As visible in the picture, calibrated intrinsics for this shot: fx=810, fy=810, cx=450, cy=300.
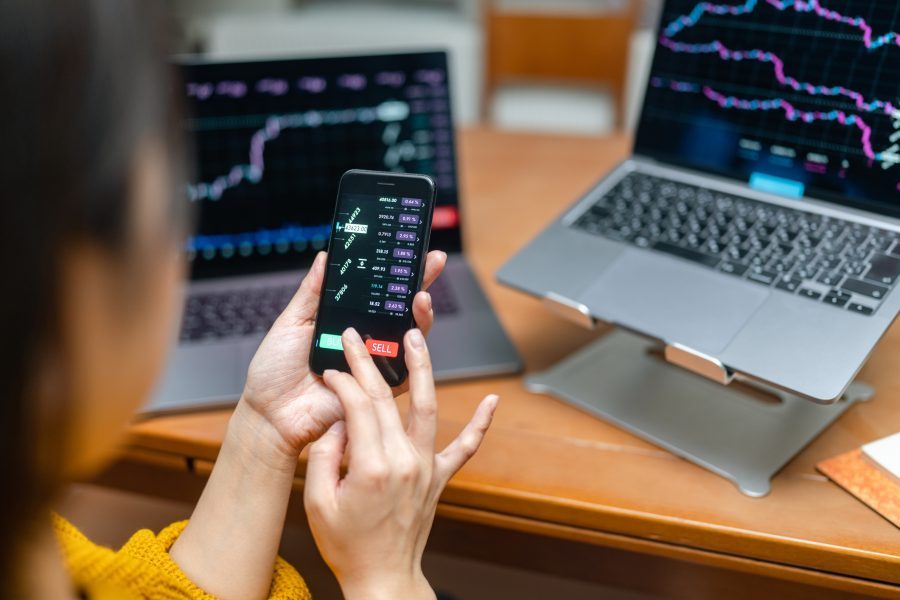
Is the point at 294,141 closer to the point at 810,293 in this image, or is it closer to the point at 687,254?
the point at 687,254

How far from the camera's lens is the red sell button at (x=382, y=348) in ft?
2.23

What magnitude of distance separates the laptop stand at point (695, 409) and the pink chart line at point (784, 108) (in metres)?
0.25

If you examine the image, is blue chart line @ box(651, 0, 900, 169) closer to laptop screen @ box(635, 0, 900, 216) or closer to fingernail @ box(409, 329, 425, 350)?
laptop screen @ box(635, 0, 900, 216)

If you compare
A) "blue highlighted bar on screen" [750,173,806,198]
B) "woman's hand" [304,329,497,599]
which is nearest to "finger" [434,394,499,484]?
"woman's hand" [304,329,497,599]

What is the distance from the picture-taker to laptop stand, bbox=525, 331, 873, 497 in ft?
2.38

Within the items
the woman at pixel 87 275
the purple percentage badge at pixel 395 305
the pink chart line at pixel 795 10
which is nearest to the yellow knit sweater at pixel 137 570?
the woman at pixel 87 275

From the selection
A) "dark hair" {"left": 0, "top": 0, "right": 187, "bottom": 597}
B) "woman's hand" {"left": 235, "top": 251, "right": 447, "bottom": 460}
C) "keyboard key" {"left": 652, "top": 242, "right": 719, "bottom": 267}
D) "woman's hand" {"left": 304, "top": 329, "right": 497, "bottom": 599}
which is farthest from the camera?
"keyboard key" {"left": 652, "top": 242, "right": 719, "bottom": 267}

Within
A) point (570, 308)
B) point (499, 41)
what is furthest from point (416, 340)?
point (499, 41)

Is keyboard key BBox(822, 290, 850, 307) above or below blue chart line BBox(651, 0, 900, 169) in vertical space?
below

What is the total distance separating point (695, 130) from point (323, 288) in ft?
1.49

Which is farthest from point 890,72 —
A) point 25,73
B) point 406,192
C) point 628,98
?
point 628,98

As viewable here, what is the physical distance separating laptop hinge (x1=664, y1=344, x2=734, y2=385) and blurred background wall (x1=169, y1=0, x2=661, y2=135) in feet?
3.46

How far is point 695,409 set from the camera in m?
0.79

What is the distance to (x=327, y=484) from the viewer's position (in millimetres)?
587
